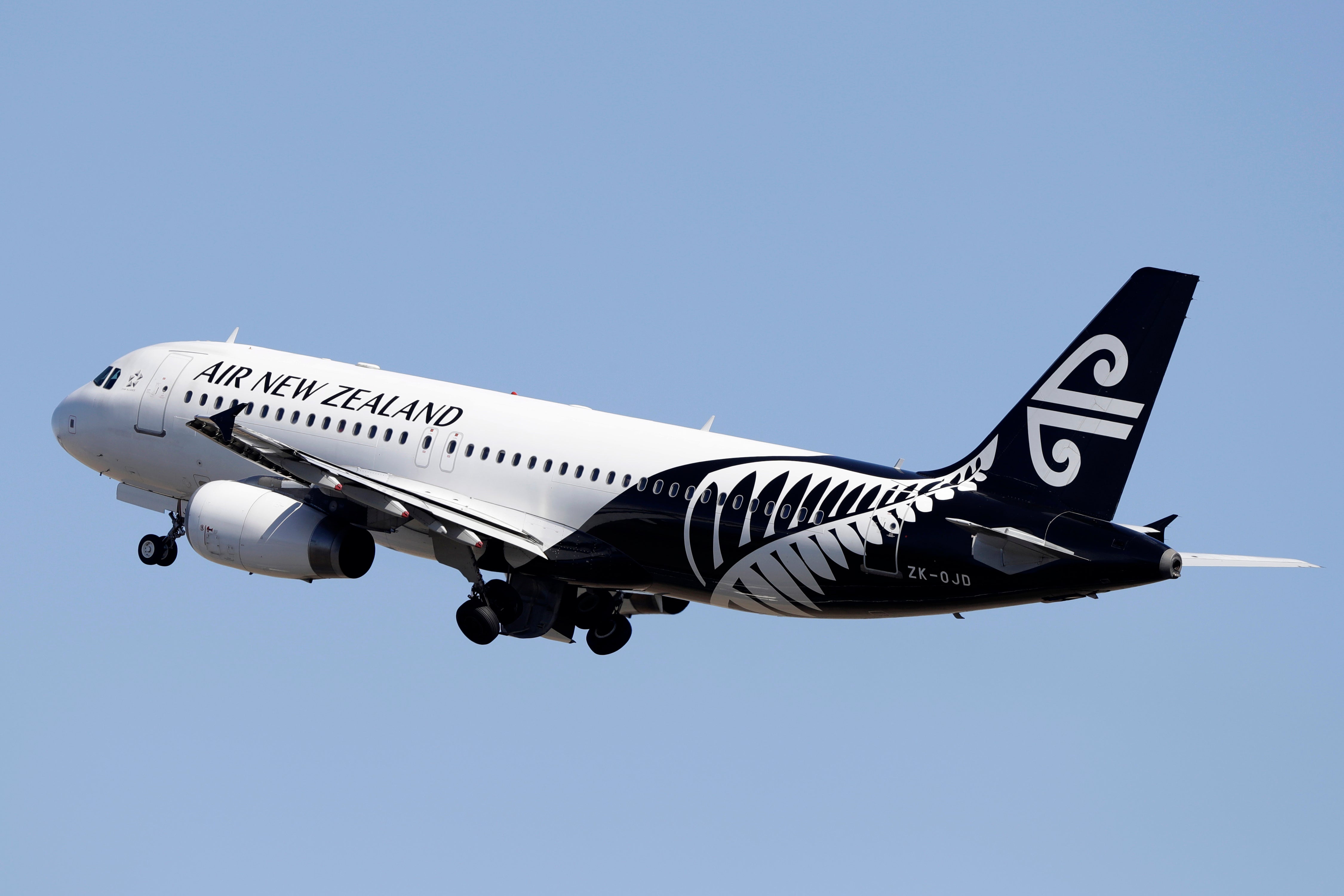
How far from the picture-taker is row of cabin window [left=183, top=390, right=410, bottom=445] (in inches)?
1531

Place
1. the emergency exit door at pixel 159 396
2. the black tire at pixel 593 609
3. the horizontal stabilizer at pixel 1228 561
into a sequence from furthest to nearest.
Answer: the emergency exit door at pixel 159 396, the black tire at pixel 593 609, the horizontal stabilizer at pixel 1228 561

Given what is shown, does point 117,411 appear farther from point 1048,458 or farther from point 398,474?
point 1048,458

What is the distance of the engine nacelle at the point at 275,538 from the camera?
124 ft

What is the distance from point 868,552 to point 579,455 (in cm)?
627

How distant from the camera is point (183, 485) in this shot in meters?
41.7

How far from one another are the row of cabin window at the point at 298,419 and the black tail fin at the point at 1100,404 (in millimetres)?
12423

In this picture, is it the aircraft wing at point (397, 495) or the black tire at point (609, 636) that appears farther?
the black tire at point (609, 636)

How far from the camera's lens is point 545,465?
123 feet

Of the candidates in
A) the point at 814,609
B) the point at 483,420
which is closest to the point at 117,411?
the point at 483,420

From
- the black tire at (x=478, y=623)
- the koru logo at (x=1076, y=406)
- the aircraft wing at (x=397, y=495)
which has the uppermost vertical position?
the koru logo at (x=1076, y=406)

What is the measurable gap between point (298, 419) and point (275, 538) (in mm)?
3052

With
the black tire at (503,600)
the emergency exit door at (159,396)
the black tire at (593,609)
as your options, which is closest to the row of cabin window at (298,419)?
the emergency exit door at (159,396)

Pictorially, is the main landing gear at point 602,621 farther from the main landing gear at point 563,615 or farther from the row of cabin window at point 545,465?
the row of cabin window at point 545,465

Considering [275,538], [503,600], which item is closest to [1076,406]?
[503,600]
